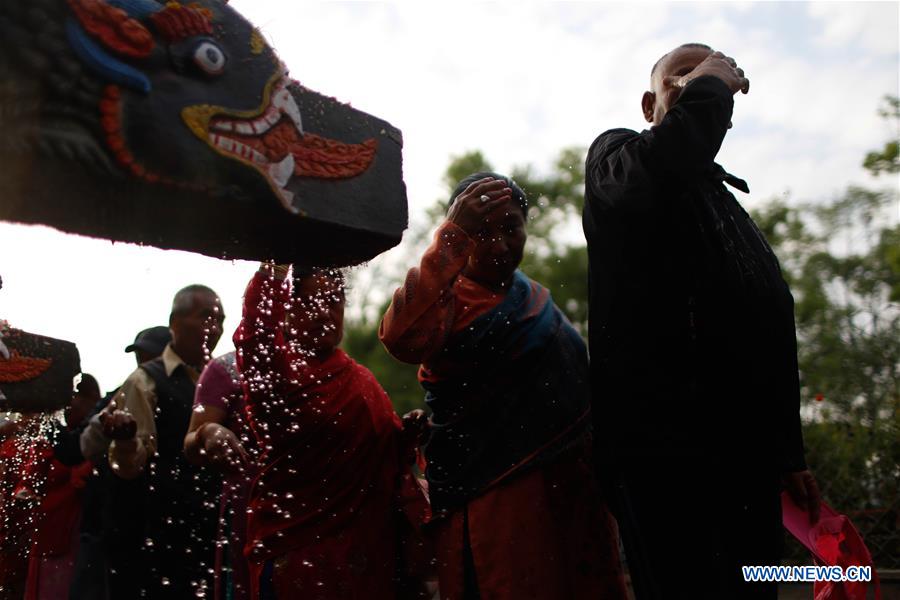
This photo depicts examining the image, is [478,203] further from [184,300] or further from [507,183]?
[184,300]

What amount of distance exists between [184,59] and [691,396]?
4.58 feet

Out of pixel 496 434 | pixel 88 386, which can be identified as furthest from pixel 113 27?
pixel 88 386

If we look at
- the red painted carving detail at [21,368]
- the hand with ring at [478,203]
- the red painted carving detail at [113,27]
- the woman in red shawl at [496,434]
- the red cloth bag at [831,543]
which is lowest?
the red cloth bag at [831,543]

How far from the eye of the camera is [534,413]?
2.42 metres

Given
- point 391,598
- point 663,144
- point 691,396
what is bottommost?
point 391,598

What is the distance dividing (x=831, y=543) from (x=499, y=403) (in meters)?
1.02

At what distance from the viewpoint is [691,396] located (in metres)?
1.93

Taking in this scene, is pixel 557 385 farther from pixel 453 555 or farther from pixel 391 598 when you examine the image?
pixel 391 598

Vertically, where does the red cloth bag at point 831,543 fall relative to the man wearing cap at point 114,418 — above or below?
below

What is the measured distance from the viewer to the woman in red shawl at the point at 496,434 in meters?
2.29

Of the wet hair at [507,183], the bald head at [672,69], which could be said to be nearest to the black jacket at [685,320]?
the bald head at [672,69]

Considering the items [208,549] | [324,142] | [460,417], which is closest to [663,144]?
[324,142]

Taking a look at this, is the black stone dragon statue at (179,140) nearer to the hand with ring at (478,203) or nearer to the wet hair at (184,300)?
the hand with ring at (478,203)

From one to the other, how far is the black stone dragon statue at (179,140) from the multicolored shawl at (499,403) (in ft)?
2.89
